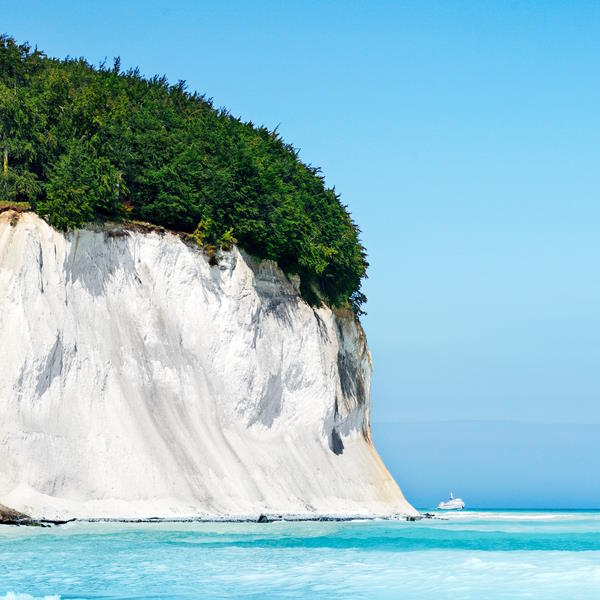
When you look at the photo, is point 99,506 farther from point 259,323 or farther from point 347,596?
point 347,596

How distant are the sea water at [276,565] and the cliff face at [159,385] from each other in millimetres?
3998

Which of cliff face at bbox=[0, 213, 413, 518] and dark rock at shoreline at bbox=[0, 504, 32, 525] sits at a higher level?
cliff face at bbox=[0, 213, 413, 518]

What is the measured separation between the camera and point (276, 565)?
22109 millimetres

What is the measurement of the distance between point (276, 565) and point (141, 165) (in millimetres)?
25400

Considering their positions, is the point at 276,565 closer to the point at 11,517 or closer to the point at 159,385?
the point at 11,517

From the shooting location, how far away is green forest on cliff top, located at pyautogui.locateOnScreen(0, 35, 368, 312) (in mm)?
39406

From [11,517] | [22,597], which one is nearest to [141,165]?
[11,517]

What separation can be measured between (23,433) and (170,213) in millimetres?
12888

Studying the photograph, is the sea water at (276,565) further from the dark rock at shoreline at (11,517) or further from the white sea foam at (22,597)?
the dark rock at shoreline at (11,517)

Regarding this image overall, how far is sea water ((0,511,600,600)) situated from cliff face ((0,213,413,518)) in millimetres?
3998

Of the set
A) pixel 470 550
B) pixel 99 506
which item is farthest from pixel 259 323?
pixel 470 550

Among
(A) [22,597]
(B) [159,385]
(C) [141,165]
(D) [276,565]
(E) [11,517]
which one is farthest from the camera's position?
(C) [141,165]

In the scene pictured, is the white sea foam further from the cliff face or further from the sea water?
the cliff face

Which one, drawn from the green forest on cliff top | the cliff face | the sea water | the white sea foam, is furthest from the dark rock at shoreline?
the white sea foam
